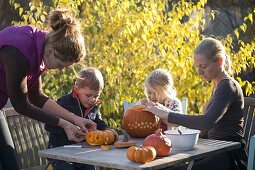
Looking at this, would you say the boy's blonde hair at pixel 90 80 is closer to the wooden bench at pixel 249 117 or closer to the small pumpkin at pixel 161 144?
the small pumpkin at pixel 161 144

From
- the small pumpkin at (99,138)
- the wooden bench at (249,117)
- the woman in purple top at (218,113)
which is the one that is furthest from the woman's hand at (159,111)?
the wooden bench at (249,117)

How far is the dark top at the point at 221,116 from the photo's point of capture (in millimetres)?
3688

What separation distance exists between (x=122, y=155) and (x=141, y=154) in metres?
0.27

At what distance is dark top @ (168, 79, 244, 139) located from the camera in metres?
3.69

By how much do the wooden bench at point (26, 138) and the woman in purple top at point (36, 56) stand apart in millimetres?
804

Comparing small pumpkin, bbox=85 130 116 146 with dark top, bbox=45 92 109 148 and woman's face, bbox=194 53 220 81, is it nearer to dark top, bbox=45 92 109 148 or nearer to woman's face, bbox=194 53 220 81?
dark top, bbox=45 92 109 148

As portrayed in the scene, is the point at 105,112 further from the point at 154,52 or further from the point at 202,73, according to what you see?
the point at 202,73

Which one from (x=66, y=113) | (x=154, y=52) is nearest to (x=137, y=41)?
(x=154, y=52)

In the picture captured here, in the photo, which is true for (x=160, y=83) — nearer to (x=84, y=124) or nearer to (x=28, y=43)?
(x=84, y=124)

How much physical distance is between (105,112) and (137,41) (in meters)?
0.71

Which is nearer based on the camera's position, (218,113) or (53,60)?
(53,60)

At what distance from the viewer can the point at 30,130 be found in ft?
15.3

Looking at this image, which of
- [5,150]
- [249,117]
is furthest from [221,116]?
[5,150]

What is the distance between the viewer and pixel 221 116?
12.3 feet
